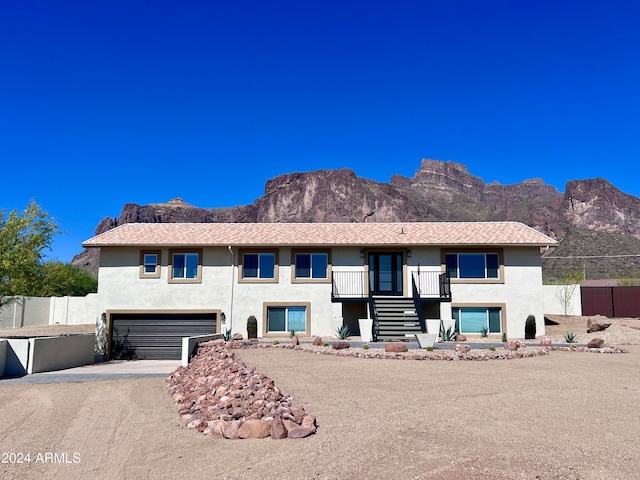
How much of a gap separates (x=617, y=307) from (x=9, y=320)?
126 feet

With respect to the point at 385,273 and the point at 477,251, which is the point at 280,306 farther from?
the point at 477,251

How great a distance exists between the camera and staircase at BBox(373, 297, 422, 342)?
790 inches

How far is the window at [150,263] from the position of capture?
23413mm

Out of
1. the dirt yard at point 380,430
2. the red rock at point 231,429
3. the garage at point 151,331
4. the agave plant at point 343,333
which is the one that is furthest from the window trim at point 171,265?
the red rock at point 231,429

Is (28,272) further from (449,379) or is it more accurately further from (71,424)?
(449,379)

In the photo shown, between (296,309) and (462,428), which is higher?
(296,309)

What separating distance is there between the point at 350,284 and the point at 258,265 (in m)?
4.25

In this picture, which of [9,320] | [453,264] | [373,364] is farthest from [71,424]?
[9,320]

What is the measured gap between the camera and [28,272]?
Result: 68.6 feet

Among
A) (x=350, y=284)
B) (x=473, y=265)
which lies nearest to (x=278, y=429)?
(x=350, y=284)

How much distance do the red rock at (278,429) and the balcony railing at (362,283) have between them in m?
14.8

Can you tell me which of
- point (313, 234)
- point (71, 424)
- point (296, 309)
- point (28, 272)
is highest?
point (313, 234)

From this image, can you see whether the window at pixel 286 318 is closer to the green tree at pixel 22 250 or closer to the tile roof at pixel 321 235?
the tile roof at pixel 321 235

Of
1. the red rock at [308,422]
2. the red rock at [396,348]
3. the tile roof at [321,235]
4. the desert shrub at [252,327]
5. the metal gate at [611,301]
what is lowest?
the red rock at [308,422]
